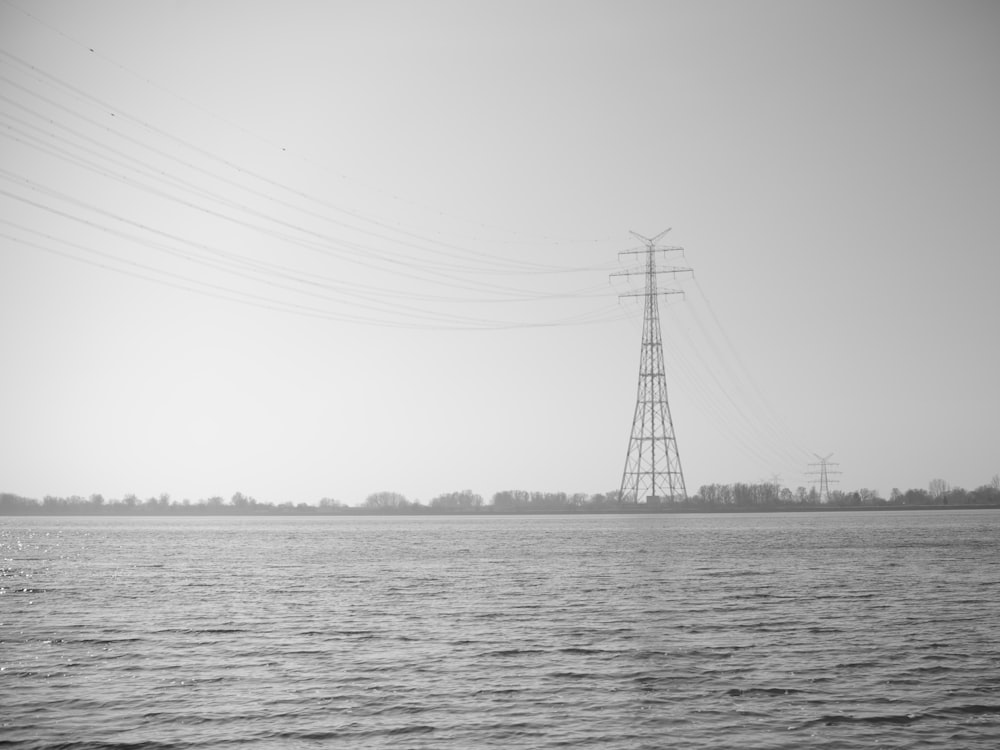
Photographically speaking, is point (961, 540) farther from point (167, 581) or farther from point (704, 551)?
point (167, 581)

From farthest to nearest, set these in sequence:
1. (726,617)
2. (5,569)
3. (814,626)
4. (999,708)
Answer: (5,569) → (726,617) → (814,626) → (999,708)

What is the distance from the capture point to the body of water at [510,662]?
84.1ft

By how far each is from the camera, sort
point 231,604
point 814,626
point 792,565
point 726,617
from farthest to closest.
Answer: point 792,565
point 231,604
point 726,617
point 814,626

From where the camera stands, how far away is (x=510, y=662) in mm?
35594

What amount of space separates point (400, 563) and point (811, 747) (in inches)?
2973

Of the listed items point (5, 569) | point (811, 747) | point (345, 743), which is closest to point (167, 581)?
point (5, 569)

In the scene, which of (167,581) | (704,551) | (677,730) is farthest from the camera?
(704,551)

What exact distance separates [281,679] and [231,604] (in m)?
26.3

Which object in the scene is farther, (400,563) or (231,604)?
(400,563)

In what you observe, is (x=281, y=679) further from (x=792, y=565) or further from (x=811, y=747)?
(x=792, y=565)

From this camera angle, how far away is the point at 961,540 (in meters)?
129

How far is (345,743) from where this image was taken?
80.1 ft

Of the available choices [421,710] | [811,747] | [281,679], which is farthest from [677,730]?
[281,679]

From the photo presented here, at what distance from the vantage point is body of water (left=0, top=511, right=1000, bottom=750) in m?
25.6
